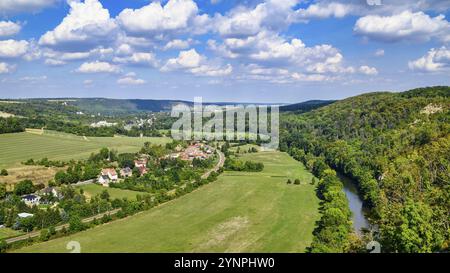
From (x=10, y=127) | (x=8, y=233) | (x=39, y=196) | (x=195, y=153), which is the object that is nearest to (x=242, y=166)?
(x=195, y=153)

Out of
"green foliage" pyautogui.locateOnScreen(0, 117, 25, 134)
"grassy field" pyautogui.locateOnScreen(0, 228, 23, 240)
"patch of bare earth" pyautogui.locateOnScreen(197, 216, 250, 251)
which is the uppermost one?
"green foliage" pyautogui.locateOnScreen(0, 117, 25, 134)

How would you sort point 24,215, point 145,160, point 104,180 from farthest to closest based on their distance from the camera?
point 145,160
point 104,180
point 24,215

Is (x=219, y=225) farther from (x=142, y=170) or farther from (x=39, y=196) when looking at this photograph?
(x=142, y=170)

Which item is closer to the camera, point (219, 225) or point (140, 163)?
point (219, 225)

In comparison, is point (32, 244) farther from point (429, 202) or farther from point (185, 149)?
point (185, 149)

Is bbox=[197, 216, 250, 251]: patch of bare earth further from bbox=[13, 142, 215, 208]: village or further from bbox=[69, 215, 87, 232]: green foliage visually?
bbox=[13, 142, 215, 208]: village

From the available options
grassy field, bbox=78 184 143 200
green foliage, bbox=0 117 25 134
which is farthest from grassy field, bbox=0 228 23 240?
green foliage, bbox=0 117 25 134
